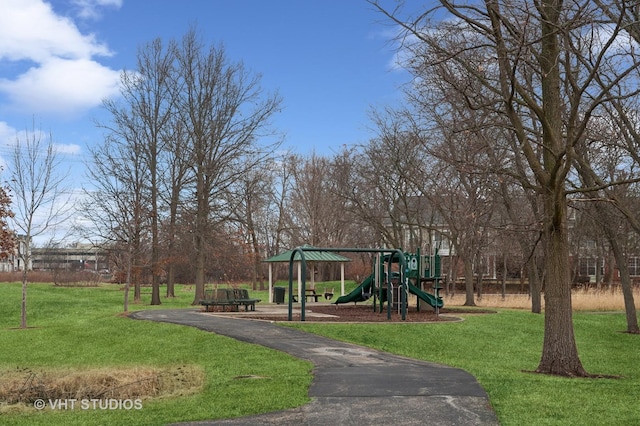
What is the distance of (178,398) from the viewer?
9.66 m

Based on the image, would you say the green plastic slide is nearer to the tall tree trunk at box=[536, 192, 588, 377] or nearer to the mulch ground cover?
the mulch ground cover

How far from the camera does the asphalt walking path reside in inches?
318

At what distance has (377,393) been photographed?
9.52 meters

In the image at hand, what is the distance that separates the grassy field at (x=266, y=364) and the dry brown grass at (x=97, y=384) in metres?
0.04

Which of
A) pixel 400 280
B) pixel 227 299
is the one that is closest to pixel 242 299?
pixel 227 299

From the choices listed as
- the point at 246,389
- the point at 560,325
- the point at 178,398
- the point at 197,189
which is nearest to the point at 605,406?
the point at 560,325

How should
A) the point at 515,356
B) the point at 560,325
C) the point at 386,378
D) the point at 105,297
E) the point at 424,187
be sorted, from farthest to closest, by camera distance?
the point at 105,297, the point at 424,187, the point at 515,356, the point at 560,325, the point at 386,378

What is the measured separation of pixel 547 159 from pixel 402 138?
70.1ft

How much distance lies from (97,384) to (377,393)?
4.64 meters

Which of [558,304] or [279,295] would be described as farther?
[279,295]

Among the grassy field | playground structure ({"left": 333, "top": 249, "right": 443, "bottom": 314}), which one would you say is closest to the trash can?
playground structure ({"left": 333, "top": 249, "right": 443, "bottom": 314})

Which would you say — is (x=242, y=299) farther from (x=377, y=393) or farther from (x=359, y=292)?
(x=377, y=393)

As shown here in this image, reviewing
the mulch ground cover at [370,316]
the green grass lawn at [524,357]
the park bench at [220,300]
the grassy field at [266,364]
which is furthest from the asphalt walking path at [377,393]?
the park bench at [220,300]

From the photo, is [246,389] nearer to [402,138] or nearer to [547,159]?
[547,159]
